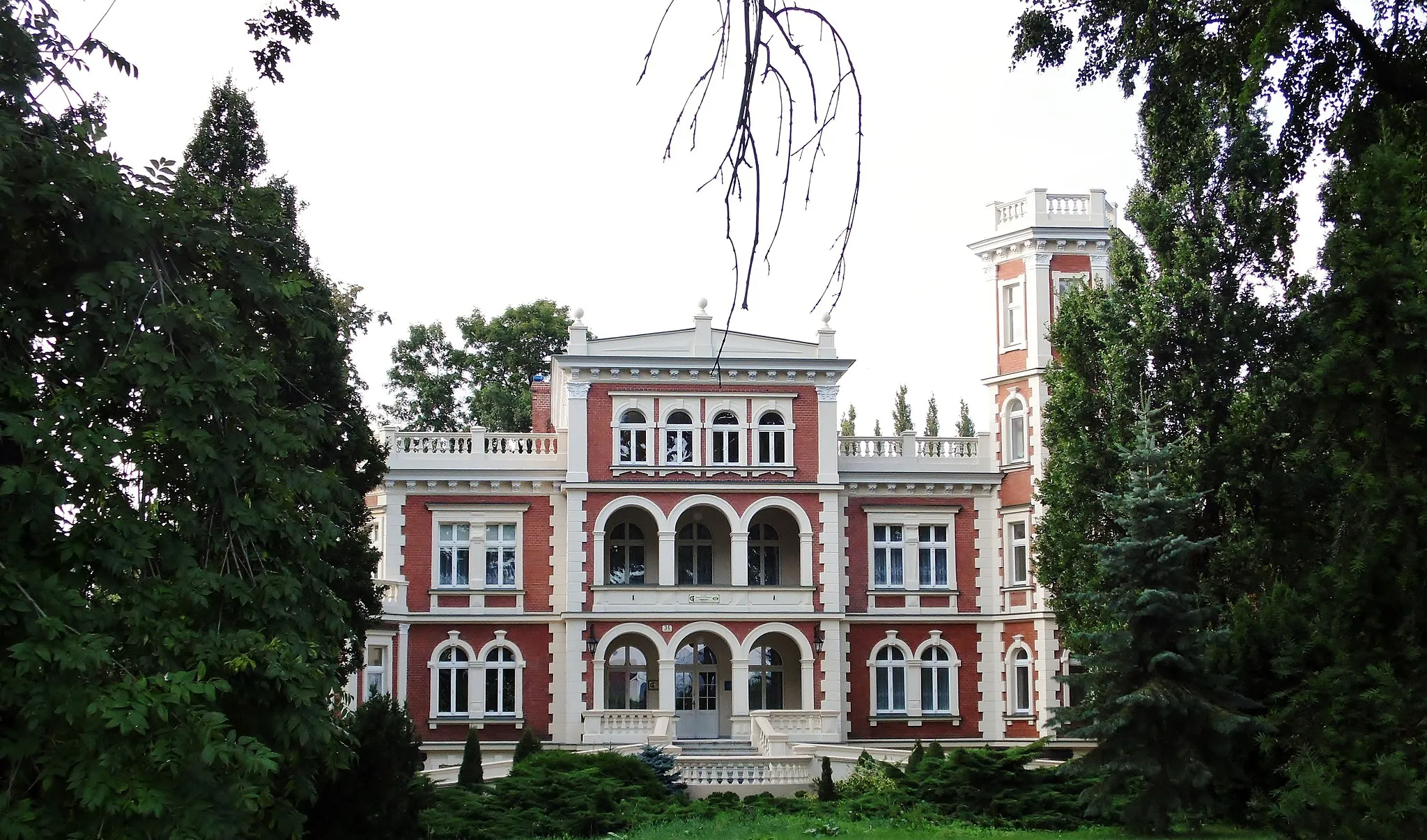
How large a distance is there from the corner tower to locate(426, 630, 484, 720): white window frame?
37.0 feet

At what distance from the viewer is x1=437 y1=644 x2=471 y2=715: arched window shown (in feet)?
104

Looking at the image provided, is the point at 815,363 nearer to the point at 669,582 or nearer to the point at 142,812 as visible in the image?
the point at 669,582

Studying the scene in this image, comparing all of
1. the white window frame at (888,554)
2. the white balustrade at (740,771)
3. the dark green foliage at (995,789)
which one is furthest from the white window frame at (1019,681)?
the dark green foliage at (995,789)

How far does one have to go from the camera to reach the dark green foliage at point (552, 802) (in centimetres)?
1720

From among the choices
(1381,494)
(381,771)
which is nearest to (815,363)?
(381,771)

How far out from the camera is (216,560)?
9578mm

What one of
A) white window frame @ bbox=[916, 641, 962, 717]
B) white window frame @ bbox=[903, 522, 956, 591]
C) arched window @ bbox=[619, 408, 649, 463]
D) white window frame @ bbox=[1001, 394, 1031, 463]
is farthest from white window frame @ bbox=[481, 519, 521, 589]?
white window frame @ bbox=[1001, 394, 1031, 463]

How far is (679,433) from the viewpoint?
104ft

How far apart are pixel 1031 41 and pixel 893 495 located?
2250cm

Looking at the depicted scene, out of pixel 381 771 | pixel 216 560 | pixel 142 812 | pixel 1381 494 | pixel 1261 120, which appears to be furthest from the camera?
pixel 1261 120

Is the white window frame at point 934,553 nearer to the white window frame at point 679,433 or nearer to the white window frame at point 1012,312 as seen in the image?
the white window frame at point 1012,312

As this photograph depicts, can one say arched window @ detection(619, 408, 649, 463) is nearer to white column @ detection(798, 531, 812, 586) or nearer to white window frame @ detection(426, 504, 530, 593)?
white window frame @ detection(426, 504, 530, 593)

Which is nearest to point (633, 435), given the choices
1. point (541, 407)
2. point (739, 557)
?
point (739, 557)

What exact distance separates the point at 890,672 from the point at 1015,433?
596 centimetres
